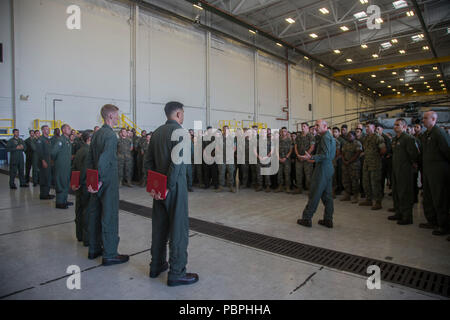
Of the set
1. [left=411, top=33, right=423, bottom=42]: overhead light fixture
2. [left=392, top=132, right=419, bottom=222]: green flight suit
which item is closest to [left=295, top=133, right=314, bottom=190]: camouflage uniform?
[left=392, top=132, right=419, bottom=222]: green flight suit

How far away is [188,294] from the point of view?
230 centimetres

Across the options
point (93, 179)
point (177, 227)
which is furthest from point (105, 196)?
point (177, 227)

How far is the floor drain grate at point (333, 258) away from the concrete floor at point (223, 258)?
138mm

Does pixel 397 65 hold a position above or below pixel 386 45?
below

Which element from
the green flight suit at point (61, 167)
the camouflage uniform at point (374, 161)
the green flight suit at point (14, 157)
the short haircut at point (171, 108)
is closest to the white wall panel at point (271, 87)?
the camouflage uniform at point (374, 161)

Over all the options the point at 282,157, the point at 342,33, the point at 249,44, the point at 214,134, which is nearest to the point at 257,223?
the point at 282,157

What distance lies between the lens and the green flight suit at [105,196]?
113 inches

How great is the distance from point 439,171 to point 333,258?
7.33 feet

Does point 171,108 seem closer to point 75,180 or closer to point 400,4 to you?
point 75,180

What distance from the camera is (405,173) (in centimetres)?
434

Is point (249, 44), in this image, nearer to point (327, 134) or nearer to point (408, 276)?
point (327, 134)

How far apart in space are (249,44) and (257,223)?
1408 centimetres

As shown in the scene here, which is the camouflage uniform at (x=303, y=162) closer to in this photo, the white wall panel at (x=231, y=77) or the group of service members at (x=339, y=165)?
the group of service members at (x=339, y=165)
